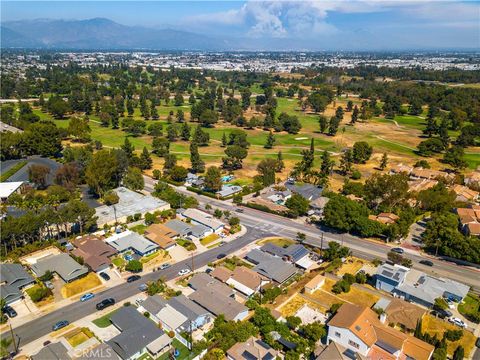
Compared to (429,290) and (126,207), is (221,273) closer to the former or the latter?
(429,290)

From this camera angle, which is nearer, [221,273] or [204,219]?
[221,273]

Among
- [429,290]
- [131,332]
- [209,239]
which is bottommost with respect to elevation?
[209,239]

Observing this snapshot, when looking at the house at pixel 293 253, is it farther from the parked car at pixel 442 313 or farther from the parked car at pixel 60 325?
the parked car at pixel 60 325

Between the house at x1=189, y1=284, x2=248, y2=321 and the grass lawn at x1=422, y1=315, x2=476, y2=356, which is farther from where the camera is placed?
the house at x1=189, y1=284, x2=248, y2=321

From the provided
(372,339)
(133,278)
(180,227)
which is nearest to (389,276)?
(372,339)

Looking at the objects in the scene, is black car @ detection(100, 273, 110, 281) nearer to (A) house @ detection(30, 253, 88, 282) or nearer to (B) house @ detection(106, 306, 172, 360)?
(A) house @ detection(30, 253, 88, 282)

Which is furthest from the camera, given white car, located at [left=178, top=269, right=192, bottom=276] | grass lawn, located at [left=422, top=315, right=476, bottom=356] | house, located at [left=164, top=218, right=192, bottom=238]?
house, located at [left=164, top=218, right=192, bottom=238]

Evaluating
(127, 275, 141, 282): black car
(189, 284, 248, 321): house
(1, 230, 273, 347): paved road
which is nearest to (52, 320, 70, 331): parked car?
(1, 230, 273, 347): paved road
